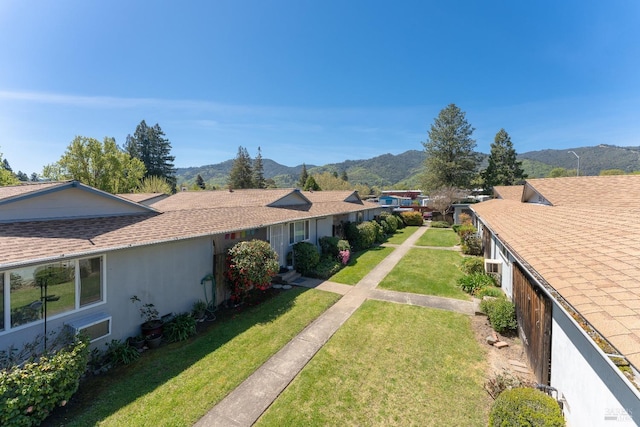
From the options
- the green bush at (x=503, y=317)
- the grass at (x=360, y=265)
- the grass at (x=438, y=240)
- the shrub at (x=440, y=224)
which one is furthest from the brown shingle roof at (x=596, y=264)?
the shrub at (x=440, y=224)

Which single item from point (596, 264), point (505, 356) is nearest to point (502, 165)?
point (505, 356)

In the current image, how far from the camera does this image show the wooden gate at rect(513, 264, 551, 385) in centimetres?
527

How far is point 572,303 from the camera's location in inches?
129

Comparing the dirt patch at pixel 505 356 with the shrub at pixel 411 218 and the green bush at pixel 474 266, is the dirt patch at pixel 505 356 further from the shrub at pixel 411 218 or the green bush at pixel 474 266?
the shrub at pixel 411 218

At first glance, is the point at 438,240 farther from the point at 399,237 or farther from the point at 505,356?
the point at 505,356

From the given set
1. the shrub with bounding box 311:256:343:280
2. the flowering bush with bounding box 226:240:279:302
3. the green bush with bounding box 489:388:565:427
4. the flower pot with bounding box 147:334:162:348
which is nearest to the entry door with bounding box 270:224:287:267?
the shrub with bounding box 311:256:343:280

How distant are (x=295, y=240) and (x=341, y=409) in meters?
10.4

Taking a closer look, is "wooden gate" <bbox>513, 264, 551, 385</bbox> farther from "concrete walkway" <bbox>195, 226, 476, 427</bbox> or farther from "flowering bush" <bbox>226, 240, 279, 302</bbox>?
"flowering bush" <bbox>226, 240, 279, 302</bbox>

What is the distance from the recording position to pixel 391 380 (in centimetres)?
626

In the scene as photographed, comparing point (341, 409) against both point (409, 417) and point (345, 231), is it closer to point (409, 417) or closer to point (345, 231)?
point (409, 417)

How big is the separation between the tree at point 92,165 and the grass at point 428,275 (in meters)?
38.3

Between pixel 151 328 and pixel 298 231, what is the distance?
9171 millimetres

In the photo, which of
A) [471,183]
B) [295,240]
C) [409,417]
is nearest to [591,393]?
[409,417]

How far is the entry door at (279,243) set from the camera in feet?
44.1
